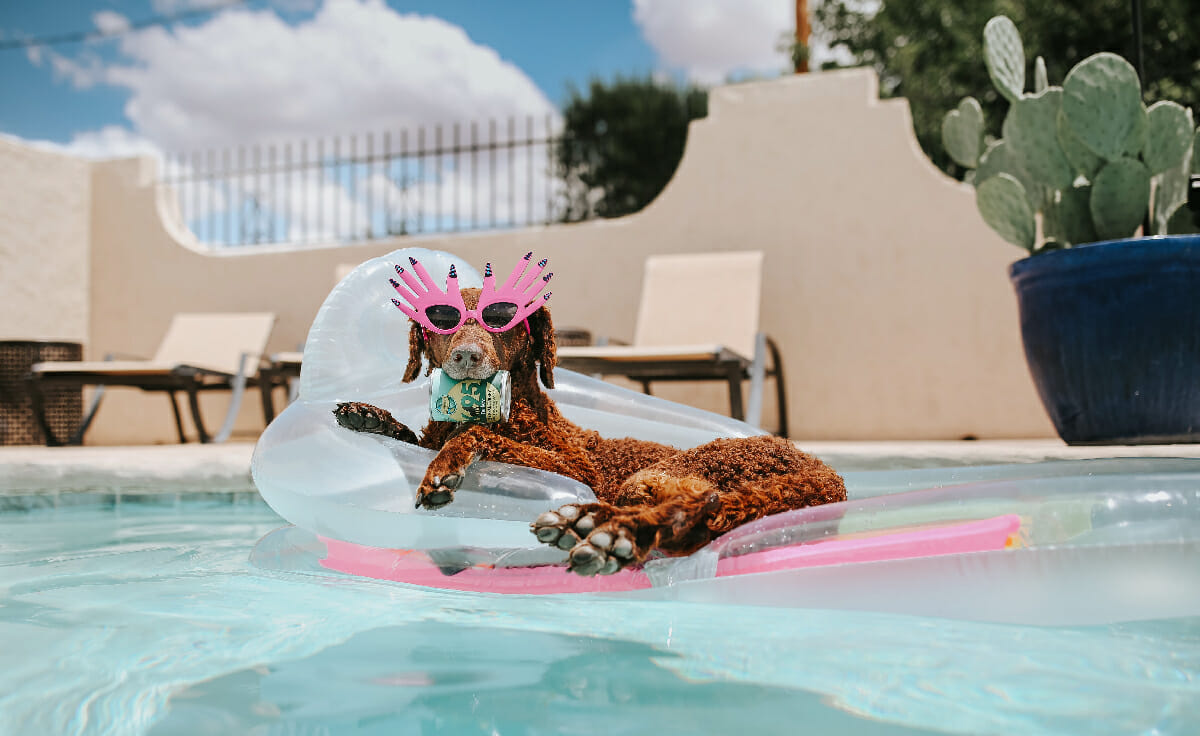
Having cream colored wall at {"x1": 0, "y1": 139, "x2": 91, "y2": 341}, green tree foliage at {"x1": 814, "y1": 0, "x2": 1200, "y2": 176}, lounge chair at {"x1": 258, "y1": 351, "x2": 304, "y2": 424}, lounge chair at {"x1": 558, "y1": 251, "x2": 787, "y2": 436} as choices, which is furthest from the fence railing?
green tree foliage at {"x1": 814, "y1": 0, "x2": 1200, "y2": 176}

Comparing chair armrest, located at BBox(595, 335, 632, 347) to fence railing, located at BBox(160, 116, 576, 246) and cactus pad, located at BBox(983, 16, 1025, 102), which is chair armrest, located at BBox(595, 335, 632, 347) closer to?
fence railing, located at BBox(160, 116, 576, 246)

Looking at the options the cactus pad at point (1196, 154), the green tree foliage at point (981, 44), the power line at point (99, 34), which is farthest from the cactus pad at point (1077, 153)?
the power line at point (99, 34)

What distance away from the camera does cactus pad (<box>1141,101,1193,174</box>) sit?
297cm

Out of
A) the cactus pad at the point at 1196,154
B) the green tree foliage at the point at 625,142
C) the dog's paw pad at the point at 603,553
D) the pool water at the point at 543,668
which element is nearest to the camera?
the pool water at the point at 543,668

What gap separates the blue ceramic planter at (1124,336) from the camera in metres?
2.91

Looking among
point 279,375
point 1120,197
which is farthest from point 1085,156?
point 279,375

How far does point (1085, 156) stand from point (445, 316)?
2586mm

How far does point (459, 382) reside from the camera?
1.71 m

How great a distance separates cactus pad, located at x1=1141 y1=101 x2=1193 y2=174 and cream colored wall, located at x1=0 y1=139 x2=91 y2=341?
25.2 ft

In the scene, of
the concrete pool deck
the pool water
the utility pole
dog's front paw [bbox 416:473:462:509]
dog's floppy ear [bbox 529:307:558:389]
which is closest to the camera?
the pool water

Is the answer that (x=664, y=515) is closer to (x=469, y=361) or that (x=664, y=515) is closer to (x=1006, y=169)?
(x=469, y=361)

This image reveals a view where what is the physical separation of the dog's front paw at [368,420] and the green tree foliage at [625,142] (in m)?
11.7

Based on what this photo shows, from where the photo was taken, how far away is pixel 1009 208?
3.23 meters

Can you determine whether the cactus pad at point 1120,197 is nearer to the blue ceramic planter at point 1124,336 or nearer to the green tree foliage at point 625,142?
the blue ceramic planter at point 1124,336
